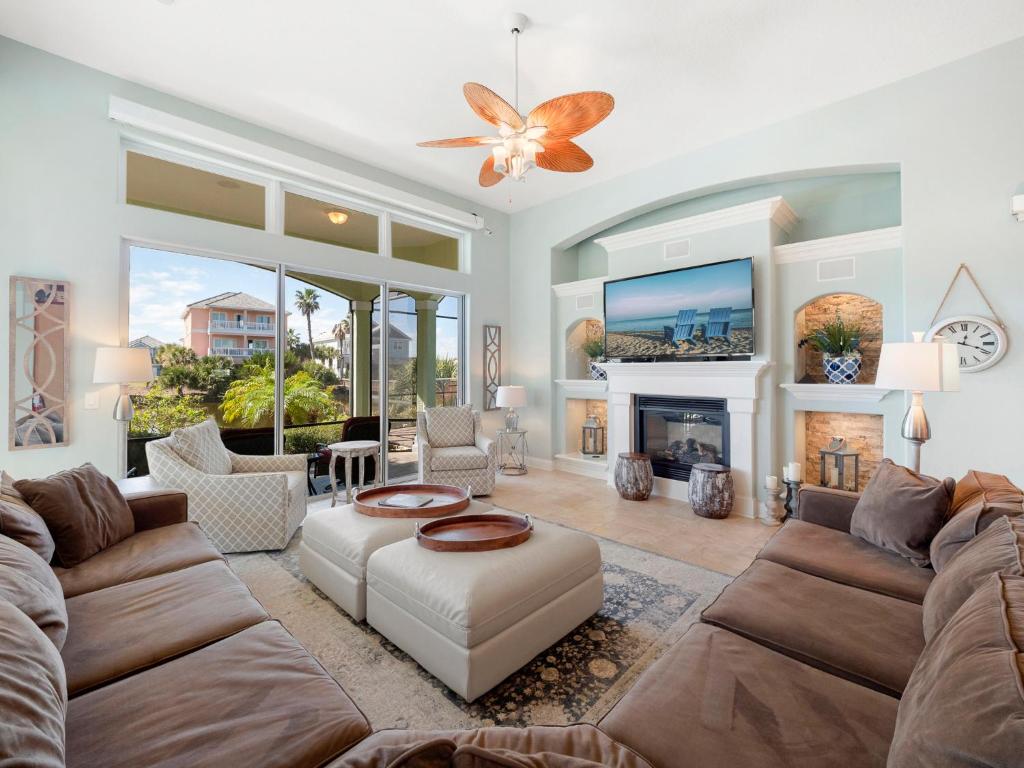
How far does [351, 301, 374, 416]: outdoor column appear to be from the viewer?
5.04 m

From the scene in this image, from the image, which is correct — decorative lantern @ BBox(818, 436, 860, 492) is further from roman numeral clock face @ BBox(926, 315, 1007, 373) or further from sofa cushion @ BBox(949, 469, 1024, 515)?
sofa cushion @ BBox(949, 469, 1024, 515)

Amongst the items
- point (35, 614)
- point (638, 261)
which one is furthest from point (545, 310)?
point (35, 614)

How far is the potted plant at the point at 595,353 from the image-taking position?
5844 millimetres

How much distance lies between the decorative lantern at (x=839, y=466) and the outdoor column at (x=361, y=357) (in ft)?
15.0

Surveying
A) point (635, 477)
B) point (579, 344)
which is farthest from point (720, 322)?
point (579, 344)

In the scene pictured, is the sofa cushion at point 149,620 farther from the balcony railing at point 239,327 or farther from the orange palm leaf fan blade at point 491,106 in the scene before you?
the balcony railing at point 239,327

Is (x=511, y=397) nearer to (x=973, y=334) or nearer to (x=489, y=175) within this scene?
(x=489, y=175)

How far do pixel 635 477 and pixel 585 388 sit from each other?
159 centimetres

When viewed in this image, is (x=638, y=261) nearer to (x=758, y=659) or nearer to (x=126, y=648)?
(x=758, y=659)

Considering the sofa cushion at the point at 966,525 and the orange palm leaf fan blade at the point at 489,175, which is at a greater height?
the orange palm leaf fan blade at the point at 489,175

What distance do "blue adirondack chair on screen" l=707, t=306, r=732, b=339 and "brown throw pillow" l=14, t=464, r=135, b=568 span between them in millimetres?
4570

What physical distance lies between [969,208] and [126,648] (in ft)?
17.3

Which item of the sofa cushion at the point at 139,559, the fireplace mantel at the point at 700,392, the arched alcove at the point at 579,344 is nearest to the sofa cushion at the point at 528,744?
the sofa cushion at the point at 139,559

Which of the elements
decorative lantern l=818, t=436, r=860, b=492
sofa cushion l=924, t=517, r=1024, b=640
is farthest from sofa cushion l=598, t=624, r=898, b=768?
decorative lantern l=818, t=436, r=860, b=492
